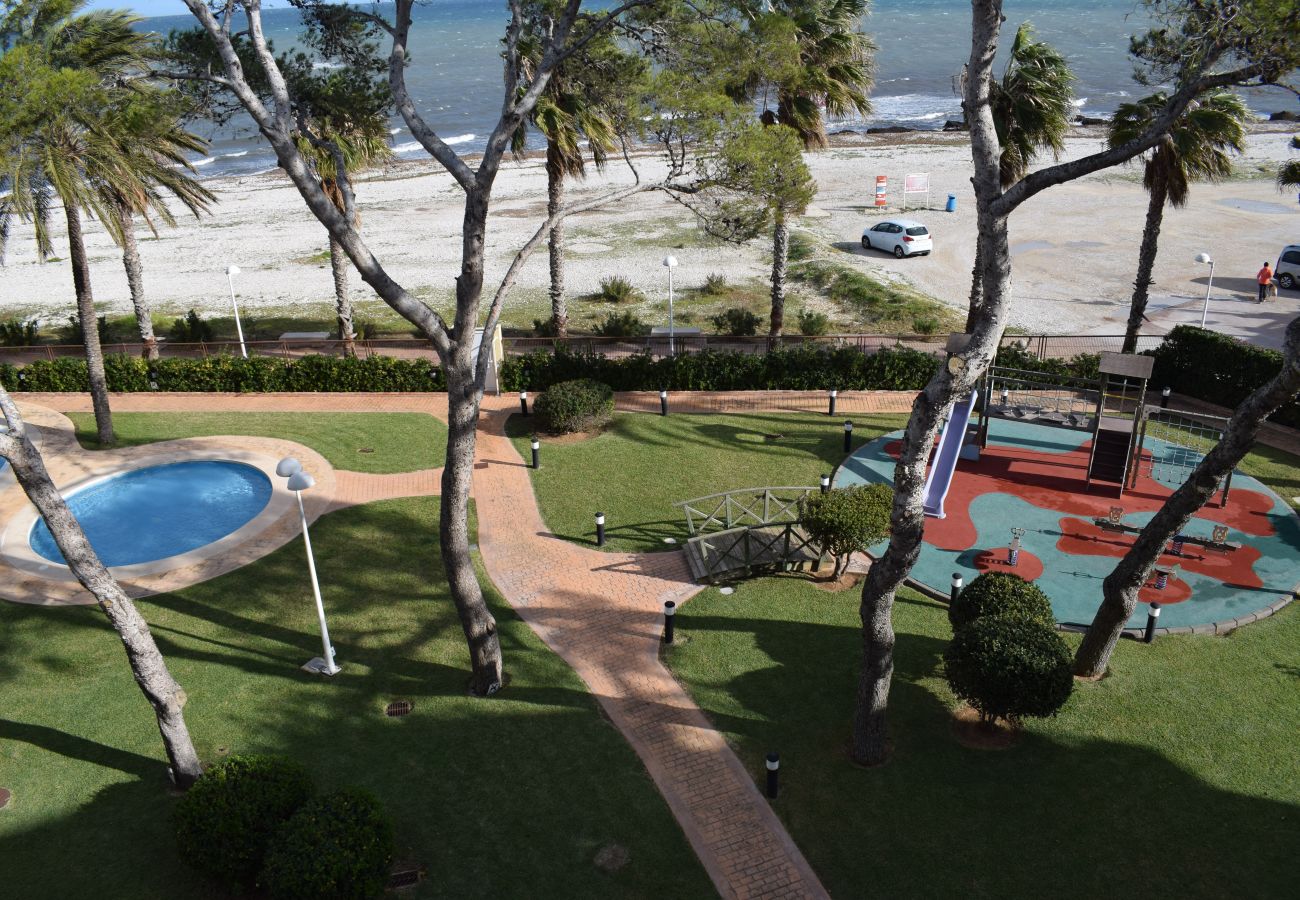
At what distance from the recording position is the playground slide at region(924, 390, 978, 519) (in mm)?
19734

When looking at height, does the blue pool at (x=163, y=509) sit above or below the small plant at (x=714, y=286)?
below

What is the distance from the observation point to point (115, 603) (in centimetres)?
1141

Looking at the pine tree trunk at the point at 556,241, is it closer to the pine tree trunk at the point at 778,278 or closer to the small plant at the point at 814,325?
the pine tree trunk at the point at 778,278

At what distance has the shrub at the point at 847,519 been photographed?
16.6 metres

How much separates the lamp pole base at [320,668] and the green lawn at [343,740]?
0.17 m

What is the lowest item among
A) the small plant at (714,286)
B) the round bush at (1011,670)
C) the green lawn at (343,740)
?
the green lawn at (343,740)

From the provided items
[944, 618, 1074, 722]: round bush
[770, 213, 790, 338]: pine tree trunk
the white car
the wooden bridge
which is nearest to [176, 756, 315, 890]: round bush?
the wooden bridge

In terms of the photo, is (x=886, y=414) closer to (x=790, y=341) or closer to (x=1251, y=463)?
(x=790, y=341)

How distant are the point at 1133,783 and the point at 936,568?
240 inches

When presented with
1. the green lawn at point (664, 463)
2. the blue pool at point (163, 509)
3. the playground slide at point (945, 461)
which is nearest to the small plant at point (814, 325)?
the green lawn at point (664, 463)

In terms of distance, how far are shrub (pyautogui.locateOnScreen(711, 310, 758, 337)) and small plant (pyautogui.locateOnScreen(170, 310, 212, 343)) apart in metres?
18.0

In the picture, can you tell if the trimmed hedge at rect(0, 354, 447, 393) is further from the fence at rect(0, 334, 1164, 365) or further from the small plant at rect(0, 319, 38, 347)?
the small plant at rect(0, 319, 38, 347)

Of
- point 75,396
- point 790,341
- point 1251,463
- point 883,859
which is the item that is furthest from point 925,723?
point 75,396

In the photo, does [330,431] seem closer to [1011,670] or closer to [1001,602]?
[1001,602]
